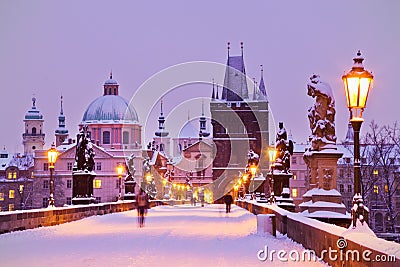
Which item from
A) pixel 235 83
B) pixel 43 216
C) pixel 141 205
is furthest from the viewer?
pixel 235 83

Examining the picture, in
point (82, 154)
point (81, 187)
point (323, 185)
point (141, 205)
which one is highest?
Result: point (82, 154)

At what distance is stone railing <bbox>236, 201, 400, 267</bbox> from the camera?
7.56 metres

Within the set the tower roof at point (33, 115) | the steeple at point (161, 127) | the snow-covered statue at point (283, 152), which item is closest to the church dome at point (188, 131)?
the steeple at point (161, 127)

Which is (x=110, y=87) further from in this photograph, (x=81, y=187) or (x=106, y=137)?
(x=81, y=187)

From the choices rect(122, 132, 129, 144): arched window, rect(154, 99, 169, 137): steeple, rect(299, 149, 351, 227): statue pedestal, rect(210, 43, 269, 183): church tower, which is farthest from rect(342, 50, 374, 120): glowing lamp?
rect(154, 99, 169, 137): steeple

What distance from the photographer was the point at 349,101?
10.8 meters

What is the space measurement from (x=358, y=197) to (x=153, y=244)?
7.19m

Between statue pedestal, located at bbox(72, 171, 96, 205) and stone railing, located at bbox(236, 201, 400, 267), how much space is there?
19.6 m

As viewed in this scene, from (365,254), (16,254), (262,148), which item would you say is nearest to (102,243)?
(16,254)

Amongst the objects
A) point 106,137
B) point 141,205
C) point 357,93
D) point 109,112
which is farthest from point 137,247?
point 109,112

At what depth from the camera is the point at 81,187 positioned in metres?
34.6

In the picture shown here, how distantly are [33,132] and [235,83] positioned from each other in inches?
2148

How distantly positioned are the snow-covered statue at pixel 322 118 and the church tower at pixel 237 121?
104 metres

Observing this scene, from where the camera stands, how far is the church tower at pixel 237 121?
413ft
